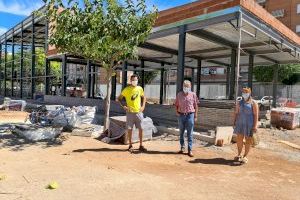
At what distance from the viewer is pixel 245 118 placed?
24.0ft

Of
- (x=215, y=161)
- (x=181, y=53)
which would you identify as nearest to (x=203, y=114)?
(x=181, y=53)

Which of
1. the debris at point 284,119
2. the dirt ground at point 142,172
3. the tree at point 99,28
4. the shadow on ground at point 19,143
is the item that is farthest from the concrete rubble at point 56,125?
the debris at point 284,119

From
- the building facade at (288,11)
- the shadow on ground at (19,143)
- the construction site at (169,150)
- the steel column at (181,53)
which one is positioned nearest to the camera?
the construction site at (169,150)

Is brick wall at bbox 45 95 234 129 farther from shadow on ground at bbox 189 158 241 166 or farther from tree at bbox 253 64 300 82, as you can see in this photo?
tree at bbox 253 64 300 82

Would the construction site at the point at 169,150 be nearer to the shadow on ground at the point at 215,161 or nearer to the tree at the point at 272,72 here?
the shadow on ground at the point at 215,161

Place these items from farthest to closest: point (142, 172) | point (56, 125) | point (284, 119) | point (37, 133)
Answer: point (284, 119) < point (56, 125) < point (37, 133) < point (142, 172)

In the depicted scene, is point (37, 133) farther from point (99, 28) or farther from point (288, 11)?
Answer: point (288, 11)

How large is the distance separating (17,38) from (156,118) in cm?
2414

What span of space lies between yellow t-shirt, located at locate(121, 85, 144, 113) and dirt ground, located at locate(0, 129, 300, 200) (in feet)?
3.33

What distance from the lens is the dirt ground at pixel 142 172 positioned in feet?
17.2

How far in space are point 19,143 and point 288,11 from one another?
50.1 m

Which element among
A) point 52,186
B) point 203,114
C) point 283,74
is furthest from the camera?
point 283,74

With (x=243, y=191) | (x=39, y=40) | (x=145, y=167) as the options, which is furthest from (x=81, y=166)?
(x=39, y=40)

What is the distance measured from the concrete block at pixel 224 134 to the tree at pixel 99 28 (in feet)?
10.3
